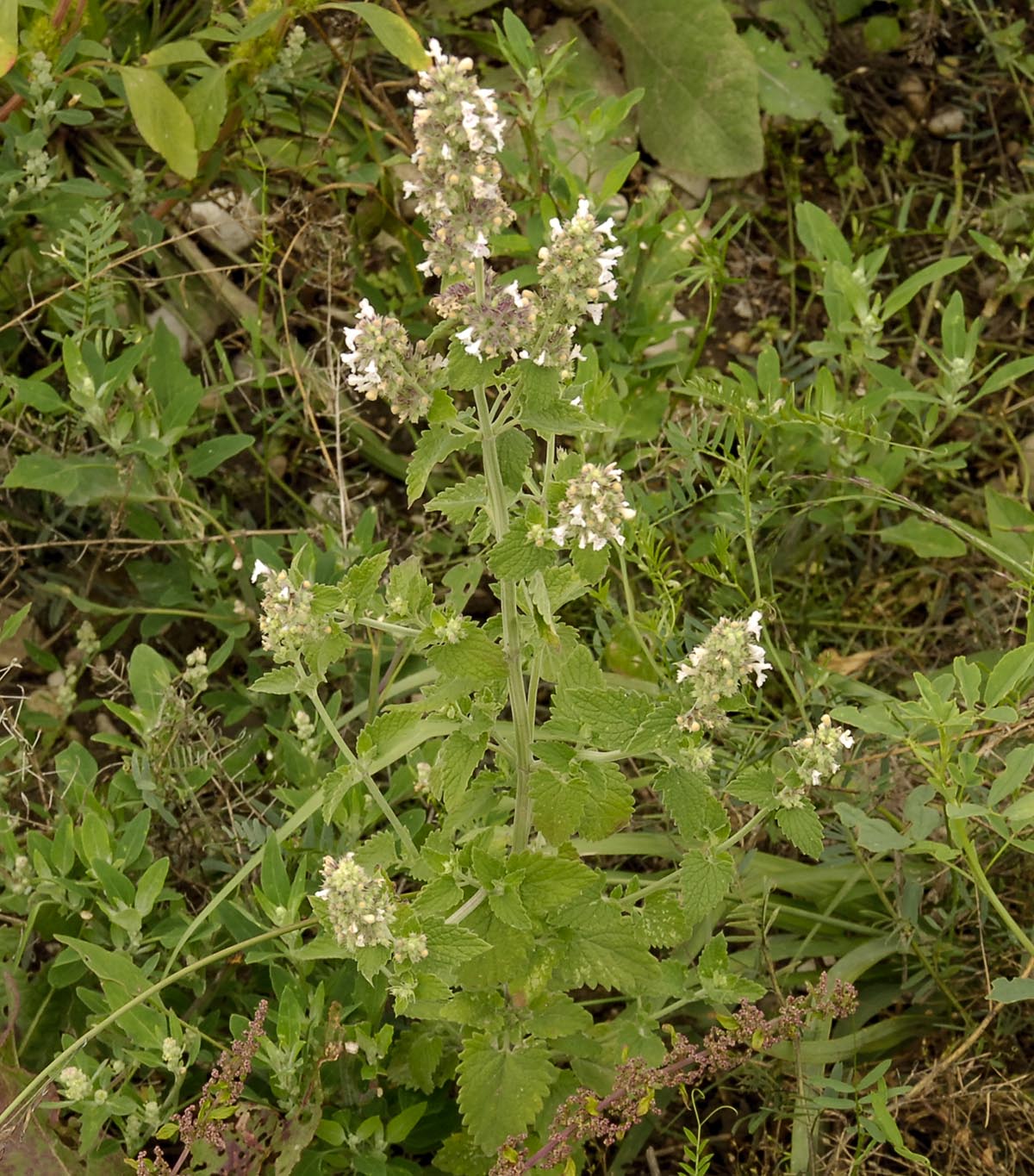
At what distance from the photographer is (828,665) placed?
9.61 feet

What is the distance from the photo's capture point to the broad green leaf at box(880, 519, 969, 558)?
2.96 metres

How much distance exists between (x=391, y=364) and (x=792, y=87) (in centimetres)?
246

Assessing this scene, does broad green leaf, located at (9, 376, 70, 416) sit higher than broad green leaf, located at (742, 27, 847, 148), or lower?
lower

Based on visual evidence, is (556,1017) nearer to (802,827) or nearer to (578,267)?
(802,827)

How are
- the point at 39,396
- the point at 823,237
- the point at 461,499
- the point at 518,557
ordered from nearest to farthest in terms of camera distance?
the point at 518,557, the point at 461,499, the point at 39,396, the point at 823,237

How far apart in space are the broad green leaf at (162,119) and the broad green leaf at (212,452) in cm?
56

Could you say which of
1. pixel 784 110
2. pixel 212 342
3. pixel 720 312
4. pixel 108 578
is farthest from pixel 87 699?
pixel 784 110

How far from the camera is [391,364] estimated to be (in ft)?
5.08

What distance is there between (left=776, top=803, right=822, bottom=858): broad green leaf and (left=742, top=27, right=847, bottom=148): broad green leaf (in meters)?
2.33

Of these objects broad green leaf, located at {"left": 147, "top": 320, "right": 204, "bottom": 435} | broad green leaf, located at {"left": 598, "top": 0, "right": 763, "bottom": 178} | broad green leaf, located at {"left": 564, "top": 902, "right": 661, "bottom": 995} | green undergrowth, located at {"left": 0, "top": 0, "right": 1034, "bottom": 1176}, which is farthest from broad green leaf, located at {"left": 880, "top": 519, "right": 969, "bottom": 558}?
broad green leaf, located at {"left": 147, "top": 320, "right": 204, "bottom": 435}

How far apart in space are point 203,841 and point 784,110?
8.01 ft

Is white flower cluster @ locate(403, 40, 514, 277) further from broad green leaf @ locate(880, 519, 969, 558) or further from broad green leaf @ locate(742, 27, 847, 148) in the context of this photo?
broad green leaf @ locate(742, 27, 847, 148)

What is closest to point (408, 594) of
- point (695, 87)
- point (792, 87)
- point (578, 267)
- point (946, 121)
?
point (578, 267)

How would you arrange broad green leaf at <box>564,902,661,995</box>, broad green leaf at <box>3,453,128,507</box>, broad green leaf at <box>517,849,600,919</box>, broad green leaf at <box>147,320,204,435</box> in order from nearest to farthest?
broad green leaf at <box>517,849,600,919</box>, broad green leaf at <box>564,902,661,995</box>, broad green leaf at <box>3,453,128,507</box>, broad green leaf at <box>147,320,204,435</box>
